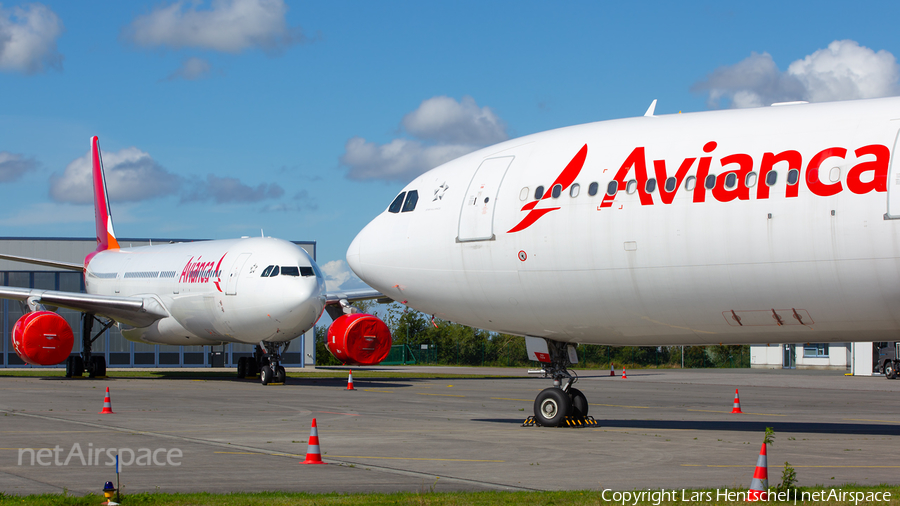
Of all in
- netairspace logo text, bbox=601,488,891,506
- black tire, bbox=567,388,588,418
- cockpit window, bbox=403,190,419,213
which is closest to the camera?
netairspace logo text, bbox=601,488,891,506

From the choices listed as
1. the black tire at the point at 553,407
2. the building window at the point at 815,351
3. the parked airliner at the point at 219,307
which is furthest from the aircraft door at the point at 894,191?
the building window at the point at 815,351

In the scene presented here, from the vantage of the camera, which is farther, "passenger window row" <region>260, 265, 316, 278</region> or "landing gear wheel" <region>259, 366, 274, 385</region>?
"landing gear wheel" <region>259, 366, 274, 385</region>

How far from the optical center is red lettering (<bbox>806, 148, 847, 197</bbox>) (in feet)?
38.6

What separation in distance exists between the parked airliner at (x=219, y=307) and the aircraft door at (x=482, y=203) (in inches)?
587

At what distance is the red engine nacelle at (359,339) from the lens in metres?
30.3

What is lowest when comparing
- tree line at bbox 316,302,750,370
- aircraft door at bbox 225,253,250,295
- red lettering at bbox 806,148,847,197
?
tree line at bbox 316,302,750,370

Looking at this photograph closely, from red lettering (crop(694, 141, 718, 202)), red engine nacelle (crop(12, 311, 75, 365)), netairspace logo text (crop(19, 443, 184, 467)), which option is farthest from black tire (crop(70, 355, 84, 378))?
red lettering (crop(694, 141, 718, 202))

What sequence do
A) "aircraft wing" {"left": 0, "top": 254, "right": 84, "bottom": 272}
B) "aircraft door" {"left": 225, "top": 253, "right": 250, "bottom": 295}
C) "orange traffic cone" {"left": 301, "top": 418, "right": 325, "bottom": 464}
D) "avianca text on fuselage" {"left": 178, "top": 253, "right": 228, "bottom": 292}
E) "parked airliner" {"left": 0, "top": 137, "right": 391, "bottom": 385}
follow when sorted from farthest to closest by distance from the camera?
"aircraft wing" {"left": 0, "top": 254, "right": 84, "bottom": 272}
"avianca text on fuselage" {"left": 178, "top": 253, "right": 228, "bottom": 292}
"aircraft door" {"left": 225, "top": 253, "right": 250, "bottom": 295}
"parked airliner" {"left": 0, "top": 137, "right": 391, "bottom": 385}
"orange traffic cone" {"left": 301, "top": 418, "right": 325, "bottom": 464}

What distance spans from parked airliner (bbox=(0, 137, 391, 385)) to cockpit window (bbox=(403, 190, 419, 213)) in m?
13.5

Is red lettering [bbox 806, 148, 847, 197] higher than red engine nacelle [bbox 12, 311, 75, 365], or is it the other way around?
red lettering [bbox 806, 148, 847, 197]

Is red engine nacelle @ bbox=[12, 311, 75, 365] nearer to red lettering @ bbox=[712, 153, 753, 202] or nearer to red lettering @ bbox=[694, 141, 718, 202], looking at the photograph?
red lettering @ bbox=[694, 141, 718, 202]

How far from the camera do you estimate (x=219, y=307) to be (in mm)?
30750

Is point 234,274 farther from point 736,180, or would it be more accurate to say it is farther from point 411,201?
point 736,180

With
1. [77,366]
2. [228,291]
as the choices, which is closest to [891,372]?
[228,291]
